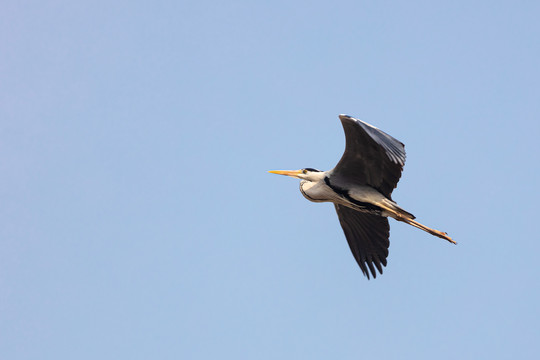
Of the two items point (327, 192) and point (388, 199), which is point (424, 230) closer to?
point (388, 199)

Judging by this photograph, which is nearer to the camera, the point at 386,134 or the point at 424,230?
the point at 386,134

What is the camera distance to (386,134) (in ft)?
32.5

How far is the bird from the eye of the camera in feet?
33.6

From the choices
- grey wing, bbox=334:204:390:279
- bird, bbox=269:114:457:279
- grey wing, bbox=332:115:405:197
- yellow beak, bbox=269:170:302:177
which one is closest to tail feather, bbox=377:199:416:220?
bird, bbox=269:114:457:279

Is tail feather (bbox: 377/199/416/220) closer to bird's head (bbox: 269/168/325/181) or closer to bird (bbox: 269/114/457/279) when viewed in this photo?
bird (bbox: 269/114/457/279)

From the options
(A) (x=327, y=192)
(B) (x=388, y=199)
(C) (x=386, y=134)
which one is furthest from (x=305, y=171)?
(C) (x=386, y=134)

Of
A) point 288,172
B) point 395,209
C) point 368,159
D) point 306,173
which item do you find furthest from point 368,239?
point 368,159

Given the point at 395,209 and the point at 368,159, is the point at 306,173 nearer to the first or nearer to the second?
the point at 368,159

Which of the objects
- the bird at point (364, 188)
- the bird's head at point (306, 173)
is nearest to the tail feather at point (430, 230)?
the bird at point (364, 188)

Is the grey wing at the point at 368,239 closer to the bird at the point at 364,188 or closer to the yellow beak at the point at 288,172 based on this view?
the bird at the point at 364,188

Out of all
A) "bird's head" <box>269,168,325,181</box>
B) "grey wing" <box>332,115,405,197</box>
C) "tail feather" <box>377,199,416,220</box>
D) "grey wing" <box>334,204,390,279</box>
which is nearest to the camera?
"grey wing" <box>332,115,405,197</box>

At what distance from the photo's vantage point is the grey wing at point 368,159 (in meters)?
9.84

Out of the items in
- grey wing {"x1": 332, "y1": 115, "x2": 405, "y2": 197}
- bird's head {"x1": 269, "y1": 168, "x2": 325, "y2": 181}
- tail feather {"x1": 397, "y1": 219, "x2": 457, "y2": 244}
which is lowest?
tail feather {"x1": 397, "y1": 219, "x2": 457, "y2": 244}

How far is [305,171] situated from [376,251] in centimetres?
175
